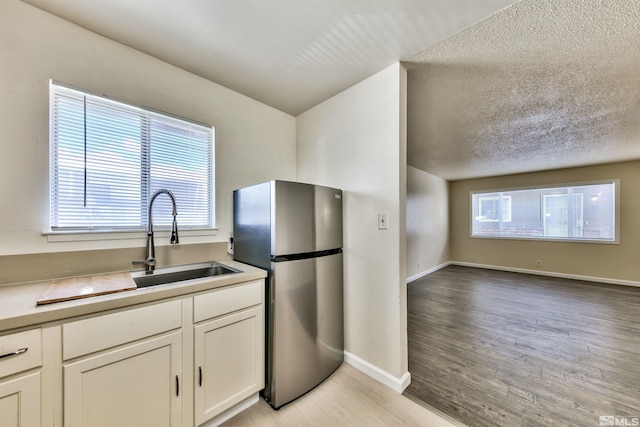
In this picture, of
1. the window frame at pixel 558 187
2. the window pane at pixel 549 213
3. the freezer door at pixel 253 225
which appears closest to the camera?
the freezer door at pixel 253 225

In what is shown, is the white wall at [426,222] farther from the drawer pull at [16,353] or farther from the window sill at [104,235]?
the drawer pull at [16,353]

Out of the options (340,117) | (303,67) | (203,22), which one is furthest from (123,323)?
(340,117)

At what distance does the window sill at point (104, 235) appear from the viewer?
1.36 meters

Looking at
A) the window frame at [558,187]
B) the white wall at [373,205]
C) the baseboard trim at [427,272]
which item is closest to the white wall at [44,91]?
the white wall at [373,205]

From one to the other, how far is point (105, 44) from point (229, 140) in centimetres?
96

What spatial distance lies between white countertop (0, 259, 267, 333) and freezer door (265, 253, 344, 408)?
15.8 inches

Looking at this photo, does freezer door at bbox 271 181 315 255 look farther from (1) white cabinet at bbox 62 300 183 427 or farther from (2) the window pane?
(2) the window pane

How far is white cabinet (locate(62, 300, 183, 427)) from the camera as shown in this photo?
0.98 meters

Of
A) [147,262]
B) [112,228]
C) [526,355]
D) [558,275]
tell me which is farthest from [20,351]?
[558,275]

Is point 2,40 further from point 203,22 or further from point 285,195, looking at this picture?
point 285,195

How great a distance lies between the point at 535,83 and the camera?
76.0 inches

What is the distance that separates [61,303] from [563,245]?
759cm

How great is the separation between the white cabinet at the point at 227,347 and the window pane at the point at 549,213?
6472 millimetres

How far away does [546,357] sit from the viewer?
2.14m
